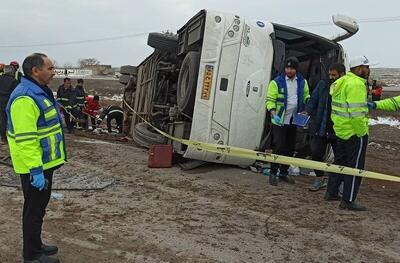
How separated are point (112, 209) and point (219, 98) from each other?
2171 millimetres

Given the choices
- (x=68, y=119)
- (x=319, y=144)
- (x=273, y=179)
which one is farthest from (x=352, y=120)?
(x=68, y=119)

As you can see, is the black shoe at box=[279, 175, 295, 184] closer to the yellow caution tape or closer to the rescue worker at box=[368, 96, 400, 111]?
the yellow caution tape

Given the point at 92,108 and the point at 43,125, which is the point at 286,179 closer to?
the point at 43,125

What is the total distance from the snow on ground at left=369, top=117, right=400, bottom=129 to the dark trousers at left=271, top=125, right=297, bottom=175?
13.5 metres

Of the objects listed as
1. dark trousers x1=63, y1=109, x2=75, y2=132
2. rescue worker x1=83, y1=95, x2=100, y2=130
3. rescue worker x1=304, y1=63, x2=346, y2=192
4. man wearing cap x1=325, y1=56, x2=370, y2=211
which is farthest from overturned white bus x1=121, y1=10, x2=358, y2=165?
rescue worker x1=83, y1=95, x2=100, y2=130

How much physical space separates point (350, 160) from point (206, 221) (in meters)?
1.80

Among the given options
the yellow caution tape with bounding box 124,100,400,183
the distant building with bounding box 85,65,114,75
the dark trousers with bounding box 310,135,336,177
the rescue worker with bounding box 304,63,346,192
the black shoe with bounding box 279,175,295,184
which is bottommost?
the black shoe with bounding box 279,175,295,184

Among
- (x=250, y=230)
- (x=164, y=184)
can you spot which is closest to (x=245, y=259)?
(x=250, y=230)

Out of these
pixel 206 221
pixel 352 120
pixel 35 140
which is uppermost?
pixel 352 120

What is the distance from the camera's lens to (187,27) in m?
7.16

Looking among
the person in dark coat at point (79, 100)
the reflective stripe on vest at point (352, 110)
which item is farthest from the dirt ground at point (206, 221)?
the person in dark coat at point (79, 100)

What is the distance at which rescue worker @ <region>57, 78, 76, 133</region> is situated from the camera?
1219 cm

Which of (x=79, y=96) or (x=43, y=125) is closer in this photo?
(x=43, y=125)

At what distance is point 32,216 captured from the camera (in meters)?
3.48
